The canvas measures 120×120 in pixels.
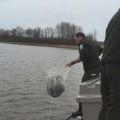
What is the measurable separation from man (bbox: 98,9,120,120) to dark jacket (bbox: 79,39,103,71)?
4618 millimetres

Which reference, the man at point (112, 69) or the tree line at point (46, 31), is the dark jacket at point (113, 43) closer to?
the man at point (112, 69)

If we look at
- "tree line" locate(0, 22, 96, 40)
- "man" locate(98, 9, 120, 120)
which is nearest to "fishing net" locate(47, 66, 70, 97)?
"man" locate(98, 9, 120, 120)

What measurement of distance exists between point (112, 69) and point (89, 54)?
4.78 m

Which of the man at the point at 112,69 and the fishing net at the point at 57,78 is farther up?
the man at the point at 112,69

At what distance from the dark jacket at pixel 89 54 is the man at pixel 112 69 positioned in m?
4.62

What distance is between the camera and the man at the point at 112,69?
4379 millimetres

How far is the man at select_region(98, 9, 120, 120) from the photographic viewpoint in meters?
4.38

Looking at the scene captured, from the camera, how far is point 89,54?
30.1 ft

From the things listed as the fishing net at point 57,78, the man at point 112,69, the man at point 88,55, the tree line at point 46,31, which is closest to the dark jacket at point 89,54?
the man at point 88,55

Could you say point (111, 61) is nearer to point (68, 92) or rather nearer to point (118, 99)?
point (118, 99)

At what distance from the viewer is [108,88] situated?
451 cm

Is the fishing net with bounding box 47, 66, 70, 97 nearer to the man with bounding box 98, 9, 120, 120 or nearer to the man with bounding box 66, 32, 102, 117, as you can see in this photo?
the man with bounding box 66, 32, 102, 117

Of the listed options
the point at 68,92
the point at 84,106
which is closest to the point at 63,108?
the point at 68,92

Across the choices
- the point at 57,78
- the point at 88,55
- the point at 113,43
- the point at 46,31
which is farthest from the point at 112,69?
the point at 46,31
